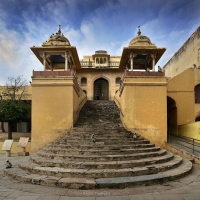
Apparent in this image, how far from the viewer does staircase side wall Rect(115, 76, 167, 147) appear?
11.0 m

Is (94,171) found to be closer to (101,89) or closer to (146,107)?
(146,107)

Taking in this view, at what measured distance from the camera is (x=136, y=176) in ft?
19.6

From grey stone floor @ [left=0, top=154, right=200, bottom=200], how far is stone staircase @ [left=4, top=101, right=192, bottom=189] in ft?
0.72

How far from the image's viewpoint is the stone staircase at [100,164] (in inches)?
222

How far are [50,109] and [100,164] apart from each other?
18.5 ft

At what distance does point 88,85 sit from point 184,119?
451 inches

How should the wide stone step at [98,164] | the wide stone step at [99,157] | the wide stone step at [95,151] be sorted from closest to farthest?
the wide stone step at [98,164], the wide stone step at [99,157], the wide stone step at [95,151]

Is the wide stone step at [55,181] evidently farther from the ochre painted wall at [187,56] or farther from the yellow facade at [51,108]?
the ochre painted wall at [187,56]

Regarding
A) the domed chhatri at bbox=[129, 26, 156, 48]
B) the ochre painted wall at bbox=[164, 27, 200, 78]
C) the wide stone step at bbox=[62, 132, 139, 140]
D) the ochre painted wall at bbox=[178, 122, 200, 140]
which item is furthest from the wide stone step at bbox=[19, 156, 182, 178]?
the ochre painted wall at bbox=[164, 27, 200, 78]

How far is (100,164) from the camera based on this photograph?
6.48m

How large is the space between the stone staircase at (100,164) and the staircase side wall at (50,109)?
1.51 metres

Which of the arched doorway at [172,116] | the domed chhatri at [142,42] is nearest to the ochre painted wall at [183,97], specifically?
the arched doorway at [172,116]

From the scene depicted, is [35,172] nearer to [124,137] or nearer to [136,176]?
[136,176]

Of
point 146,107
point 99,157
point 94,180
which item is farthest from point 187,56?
point 94,180
